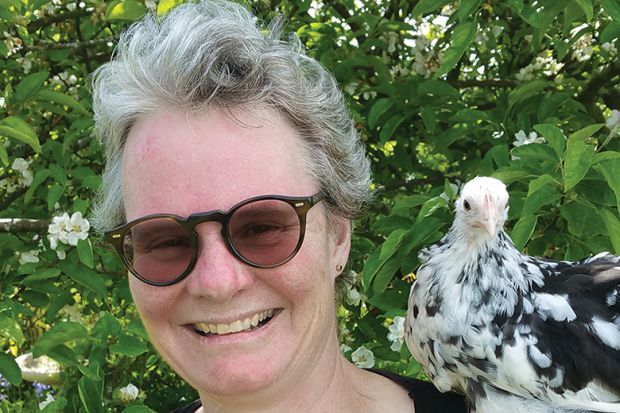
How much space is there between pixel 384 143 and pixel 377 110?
1.08 ft

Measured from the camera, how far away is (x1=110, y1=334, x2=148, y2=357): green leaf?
216 centimetres

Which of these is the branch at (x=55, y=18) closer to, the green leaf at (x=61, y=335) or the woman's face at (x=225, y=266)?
the green leaf at (x=61, y=335)

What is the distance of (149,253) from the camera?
1544 millimetres

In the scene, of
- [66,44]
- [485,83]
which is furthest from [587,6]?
[66,44]

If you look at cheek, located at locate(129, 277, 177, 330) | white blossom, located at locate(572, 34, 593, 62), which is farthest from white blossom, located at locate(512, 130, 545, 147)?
cheek, located at locate(129, 277, 177, 330)

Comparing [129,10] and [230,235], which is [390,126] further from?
[230,235]

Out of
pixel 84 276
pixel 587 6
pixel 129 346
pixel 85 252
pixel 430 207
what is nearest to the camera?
pixel 587 6

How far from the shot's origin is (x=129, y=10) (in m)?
2.33

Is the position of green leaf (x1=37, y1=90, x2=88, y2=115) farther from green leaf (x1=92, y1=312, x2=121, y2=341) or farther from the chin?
the chin

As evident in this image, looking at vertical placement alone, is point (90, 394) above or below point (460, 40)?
below

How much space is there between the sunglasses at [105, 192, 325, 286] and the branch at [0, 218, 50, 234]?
1114mm

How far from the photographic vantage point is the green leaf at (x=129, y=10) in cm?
232

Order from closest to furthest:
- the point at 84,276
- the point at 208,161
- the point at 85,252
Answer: the point at 208,161 < the point at 85,252 < the point at 84,276

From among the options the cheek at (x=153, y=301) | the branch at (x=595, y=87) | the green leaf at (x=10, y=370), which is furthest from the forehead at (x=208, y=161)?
the branch at (x=595, y=87)
